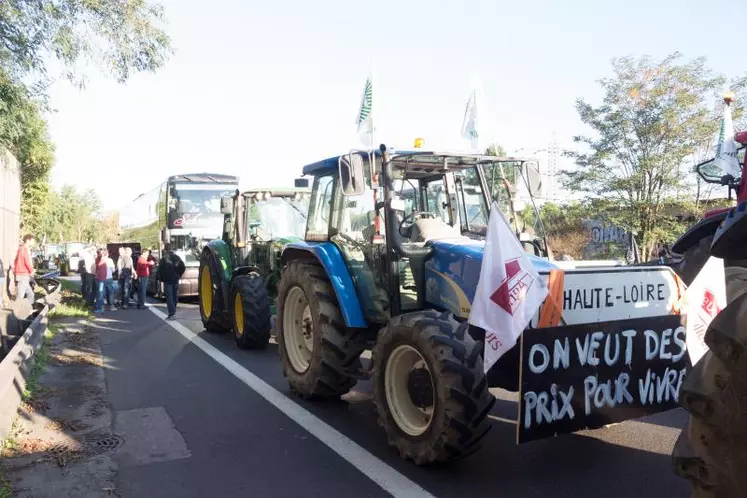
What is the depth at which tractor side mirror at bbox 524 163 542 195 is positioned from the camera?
18.1ft

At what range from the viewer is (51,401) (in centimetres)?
660

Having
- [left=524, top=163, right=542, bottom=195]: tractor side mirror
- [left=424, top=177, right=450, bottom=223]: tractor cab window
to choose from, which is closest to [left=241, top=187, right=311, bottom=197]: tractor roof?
[left=424, top=177, right=450, bottom=223]: tractor cab window

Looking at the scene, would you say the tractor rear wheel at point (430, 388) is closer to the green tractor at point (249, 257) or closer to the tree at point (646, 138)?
the green tractor at point (249, 257)

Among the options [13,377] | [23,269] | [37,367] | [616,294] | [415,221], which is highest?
[415,221]

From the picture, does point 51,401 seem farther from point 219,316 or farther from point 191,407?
point 219,316

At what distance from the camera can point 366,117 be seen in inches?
247

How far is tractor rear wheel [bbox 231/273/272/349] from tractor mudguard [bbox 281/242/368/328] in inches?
121

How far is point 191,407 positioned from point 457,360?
136 inches

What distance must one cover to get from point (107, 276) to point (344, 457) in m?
12.5

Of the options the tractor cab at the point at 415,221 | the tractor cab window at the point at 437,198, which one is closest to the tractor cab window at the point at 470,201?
the tractor cab at the point at 415,221

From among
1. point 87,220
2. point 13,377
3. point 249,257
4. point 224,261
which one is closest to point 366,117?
point 13,377

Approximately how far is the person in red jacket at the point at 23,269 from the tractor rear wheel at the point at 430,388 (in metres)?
11.0

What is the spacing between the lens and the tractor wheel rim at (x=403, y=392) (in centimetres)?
462

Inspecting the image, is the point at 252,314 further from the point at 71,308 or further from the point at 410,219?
the point at 71,308
